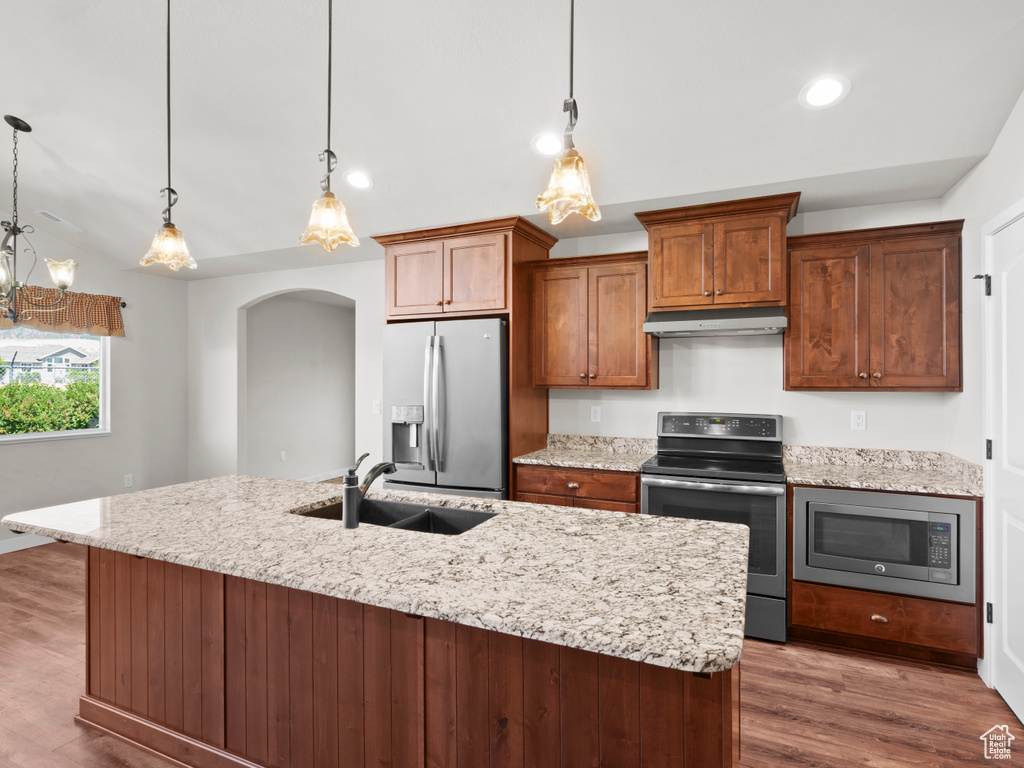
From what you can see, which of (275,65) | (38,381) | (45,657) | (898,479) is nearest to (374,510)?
(45,657)

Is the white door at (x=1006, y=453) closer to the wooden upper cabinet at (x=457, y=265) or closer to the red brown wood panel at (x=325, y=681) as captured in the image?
the wooden upper cabinet at (x=457, y=265)

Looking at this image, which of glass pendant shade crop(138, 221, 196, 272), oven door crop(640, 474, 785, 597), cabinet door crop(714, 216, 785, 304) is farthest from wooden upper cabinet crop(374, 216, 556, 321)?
glass pendant shade crop(138, 221, 196, 272)

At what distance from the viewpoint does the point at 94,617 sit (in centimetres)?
207

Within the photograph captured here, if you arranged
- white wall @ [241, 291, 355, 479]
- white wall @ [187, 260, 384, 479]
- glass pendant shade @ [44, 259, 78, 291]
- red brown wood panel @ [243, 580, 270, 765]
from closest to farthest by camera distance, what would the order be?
1. red brown wood panel @ [243, 580, 270, 765]
2. glass pendant shade @ [44, 259, 78, 291]
3. white wall @ [187, 260, 384, 479]
4. white wall @ [241, 291, 355, 479]

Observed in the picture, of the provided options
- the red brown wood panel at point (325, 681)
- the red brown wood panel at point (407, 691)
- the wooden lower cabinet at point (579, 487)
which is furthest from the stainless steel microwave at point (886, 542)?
the red brown wood panel at point (325, 681)

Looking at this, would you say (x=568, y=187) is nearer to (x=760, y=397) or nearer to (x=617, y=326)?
(x=617, y=326)

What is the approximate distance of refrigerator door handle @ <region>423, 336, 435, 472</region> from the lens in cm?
359

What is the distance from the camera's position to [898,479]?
2771mm

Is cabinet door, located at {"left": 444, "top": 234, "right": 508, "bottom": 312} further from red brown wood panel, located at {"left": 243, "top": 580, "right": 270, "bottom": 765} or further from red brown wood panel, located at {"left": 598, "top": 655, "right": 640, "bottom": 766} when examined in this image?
red brown wood panel, located at {"left": 598, "top": 655, "right": 640, "bottom": 766}

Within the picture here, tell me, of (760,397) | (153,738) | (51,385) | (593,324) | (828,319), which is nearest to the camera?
(153,738)

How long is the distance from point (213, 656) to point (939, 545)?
3061 mm

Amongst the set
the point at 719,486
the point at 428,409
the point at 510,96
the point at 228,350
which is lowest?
the point at 719,486

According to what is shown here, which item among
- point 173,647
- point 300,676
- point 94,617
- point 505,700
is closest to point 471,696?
point 505,700

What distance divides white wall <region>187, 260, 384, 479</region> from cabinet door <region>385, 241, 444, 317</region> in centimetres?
83
